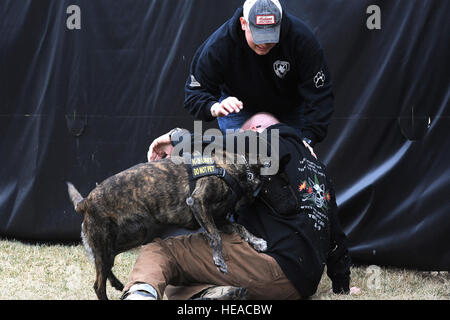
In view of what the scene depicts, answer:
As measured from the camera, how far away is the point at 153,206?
2.73 meters

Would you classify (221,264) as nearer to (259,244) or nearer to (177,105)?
(259,244)

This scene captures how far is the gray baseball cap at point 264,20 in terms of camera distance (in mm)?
2900

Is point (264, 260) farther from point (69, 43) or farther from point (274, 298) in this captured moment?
point (69, 43)

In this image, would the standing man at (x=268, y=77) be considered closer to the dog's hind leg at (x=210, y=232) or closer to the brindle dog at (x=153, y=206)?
the brindle dog at (x=153, y=206)

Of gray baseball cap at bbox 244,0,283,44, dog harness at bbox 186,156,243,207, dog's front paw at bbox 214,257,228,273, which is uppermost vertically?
gray baseball cap at bbox 244,0,283,44

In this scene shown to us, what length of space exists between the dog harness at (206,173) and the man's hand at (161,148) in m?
0.36

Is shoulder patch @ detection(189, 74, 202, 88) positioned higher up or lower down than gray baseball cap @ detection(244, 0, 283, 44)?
lower down

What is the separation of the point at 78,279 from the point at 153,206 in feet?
3.27

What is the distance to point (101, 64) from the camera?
422 centimetres

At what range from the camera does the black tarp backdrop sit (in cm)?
367

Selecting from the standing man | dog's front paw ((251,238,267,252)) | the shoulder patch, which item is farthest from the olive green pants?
the shoulder patch

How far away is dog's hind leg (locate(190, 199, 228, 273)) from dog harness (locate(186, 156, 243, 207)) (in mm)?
37

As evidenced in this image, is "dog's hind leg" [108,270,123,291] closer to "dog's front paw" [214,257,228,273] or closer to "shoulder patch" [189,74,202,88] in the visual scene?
"dog's front paw" [214,257,228,273]

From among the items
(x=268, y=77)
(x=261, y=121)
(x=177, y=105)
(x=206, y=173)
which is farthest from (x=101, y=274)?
(x=177, y=105)
